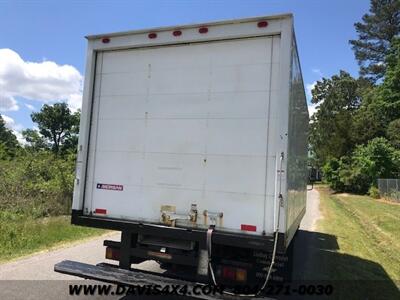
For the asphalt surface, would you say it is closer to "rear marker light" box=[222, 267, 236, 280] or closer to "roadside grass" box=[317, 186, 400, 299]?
"roadside grass" box=[317, 186, 400, 299]

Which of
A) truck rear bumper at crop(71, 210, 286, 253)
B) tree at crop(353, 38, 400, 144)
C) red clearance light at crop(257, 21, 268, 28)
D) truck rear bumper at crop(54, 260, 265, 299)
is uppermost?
tree at crop(353, 38, 400, 144)

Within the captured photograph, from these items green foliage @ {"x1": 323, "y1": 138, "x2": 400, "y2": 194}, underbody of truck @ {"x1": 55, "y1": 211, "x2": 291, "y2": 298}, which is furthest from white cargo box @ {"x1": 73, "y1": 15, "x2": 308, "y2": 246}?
green foliage @ {"x1": 323, "y1": 138, "x2": 400, "y2": 194}

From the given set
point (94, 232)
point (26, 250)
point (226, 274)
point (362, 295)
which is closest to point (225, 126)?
point (226, 274)

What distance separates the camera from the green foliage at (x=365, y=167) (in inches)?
1508

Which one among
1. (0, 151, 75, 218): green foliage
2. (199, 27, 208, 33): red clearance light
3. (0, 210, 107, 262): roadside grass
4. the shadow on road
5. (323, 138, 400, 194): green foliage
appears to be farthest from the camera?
(323, 138, 400, 194): green foliage

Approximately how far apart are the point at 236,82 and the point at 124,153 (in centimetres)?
182

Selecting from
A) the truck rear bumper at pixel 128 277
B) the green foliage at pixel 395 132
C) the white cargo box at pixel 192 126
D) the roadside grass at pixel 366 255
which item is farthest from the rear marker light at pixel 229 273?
the green foliage at pixel 395 132

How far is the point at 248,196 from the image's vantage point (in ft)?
16.9

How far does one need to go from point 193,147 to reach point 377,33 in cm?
6226

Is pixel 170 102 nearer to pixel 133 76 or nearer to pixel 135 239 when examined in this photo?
pixel 133 76

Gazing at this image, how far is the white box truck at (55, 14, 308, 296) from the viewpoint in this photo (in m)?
5.09

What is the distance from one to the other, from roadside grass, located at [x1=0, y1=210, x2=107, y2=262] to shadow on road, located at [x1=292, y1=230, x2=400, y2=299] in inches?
213

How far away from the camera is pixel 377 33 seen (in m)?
60.2

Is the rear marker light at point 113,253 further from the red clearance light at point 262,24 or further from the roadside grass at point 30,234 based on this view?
the red clearance light at point 262,24
